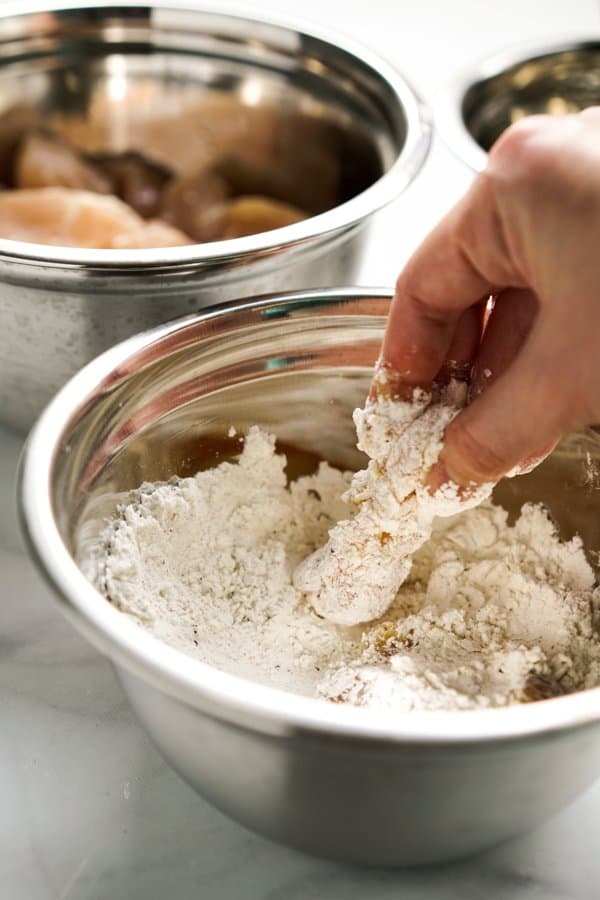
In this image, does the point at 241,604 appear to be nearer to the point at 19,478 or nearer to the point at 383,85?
the point at 19,478

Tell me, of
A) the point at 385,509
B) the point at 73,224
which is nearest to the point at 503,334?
the point at 385,509

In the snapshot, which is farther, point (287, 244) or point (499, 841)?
point (287, 244)

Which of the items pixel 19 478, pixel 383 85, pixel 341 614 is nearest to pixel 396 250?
pixel 383 85

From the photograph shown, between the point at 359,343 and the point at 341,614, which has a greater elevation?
the point at 359,343

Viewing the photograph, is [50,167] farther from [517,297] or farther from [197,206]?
[517,297]

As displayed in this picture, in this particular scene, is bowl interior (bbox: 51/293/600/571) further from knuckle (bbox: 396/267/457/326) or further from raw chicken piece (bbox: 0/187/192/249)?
raw chicken piece (bbox: 0/187/192/249)

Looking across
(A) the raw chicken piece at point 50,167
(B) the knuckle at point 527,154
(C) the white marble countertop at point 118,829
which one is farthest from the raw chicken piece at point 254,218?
(B) the knuckle at point 527,154
